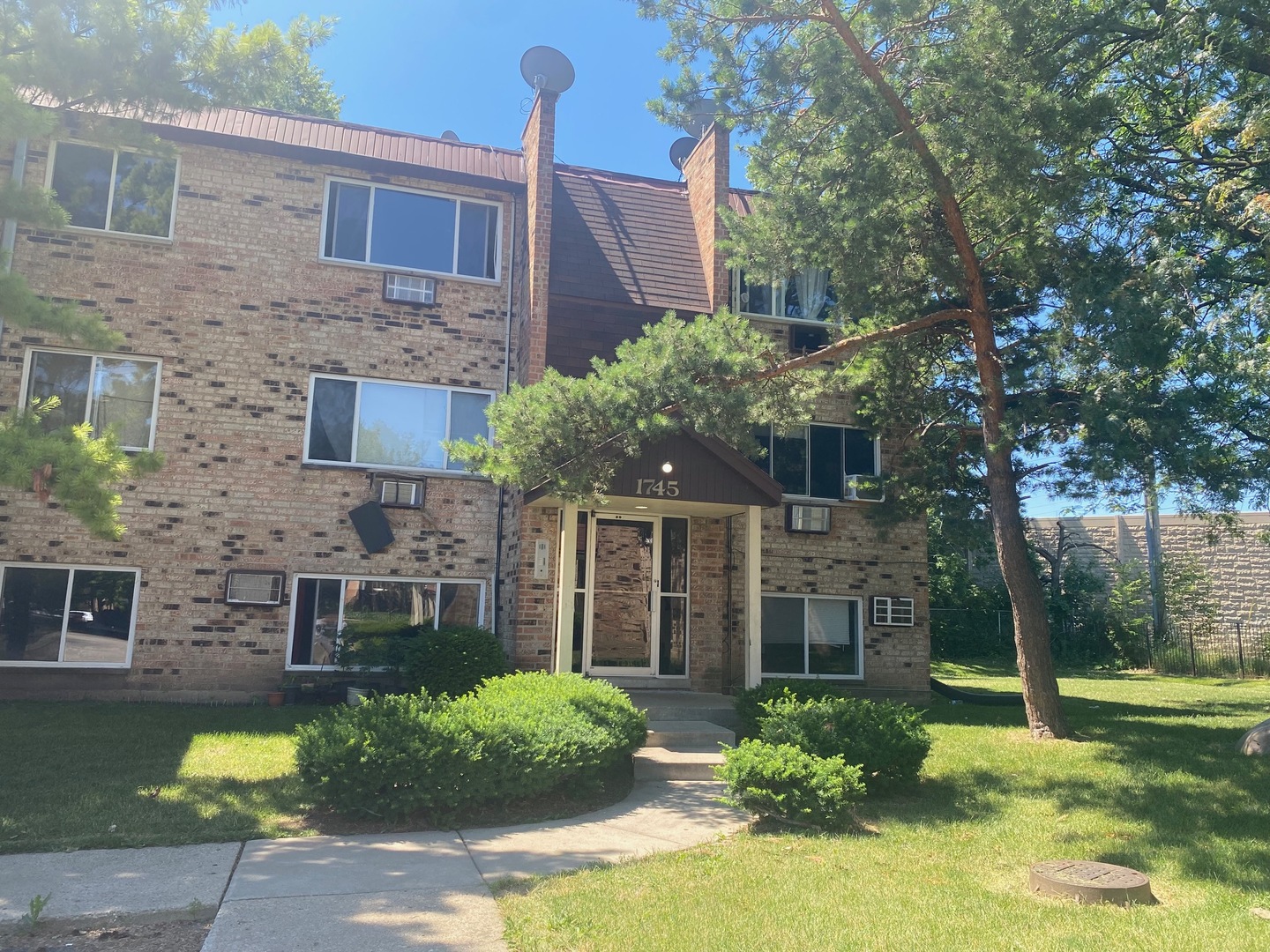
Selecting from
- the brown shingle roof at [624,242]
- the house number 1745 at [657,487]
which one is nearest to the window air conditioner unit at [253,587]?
the house number 1745 at [657,487]

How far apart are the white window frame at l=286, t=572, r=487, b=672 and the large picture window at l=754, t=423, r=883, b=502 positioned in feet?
15.1

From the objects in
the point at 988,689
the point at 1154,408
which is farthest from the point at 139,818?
the point at 988,689

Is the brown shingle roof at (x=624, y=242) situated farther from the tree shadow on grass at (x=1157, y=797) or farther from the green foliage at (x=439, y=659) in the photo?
the tree shadow on grass at (x=1157, y=797)

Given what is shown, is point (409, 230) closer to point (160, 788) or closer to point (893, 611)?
point (160, 788)

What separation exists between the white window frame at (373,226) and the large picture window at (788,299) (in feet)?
11.8

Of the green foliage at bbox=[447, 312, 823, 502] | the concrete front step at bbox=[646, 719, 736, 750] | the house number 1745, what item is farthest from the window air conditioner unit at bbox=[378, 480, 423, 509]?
the concrete front step at bbox=[646, 719, 736, 750]

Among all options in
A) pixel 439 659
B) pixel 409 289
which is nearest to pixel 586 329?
pixel 409 289

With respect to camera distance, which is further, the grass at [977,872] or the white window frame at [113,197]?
the white window frame at [113,197]

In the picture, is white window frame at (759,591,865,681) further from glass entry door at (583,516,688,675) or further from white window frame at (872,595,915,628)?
glass entry door at (583,516,688,675)

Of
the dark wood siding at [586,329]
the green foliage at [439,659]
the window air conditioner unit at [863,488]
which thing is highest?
the dark wood siding at [586,329]

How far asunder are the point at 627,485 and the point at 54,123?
20.8 ft

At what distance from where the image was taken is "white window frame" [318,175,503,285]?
12984 mm

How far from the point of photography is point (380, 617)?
1244 cm

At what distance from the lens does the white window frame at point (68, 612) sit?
11328 millimetres
